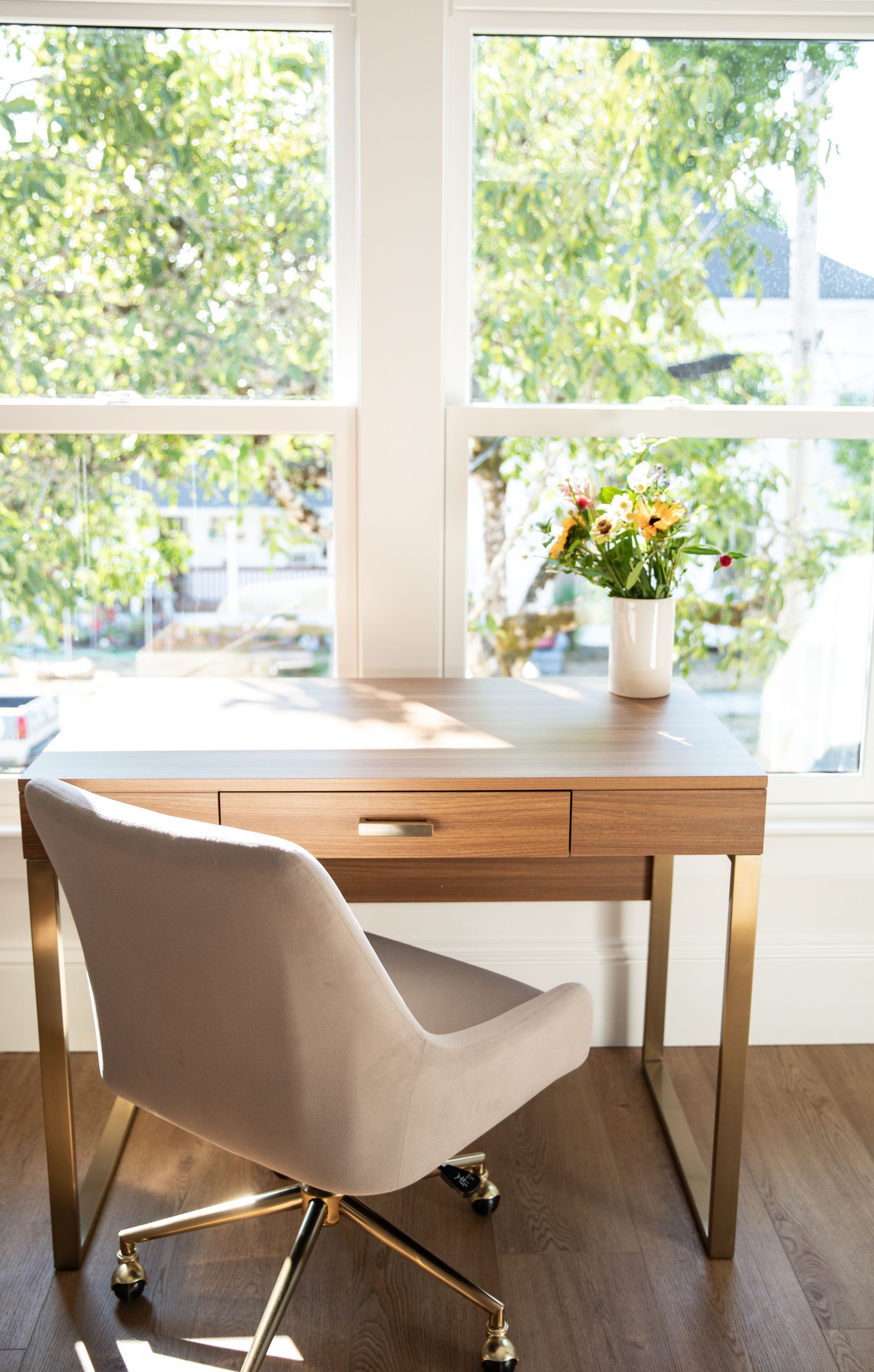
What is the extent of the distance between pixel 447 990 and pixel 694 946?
911mm

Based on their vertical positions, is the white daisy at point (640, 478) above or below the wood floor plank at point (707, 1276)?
above

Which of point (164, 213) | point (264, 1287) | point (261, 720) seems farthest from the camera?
point (164, 213)

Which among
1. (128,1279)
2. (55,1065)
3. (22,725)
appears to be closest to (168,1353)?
(128,1279)

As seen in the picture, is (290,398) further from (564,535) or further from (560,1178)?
(560,1178)

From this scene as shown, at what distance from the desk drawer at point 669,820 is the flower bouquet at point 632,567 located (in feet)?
1.33

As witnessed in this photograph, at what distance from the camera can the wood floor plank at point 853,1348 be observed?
5.31 ft

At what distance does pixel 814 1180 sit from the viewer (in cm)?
201

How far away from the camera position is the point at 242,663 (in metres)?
2.38

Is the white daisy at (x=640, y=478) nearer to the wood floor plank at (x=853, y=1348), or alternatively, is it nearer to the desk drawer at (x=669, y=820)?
the desk drawer at (x=669, y=820)

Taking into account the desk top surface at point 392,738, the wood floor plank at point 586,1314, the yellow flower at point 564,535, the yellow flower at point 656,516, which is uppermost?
the yellow flower at point 656,516

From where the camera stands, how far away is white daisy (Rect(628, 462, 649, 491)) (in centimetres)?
194

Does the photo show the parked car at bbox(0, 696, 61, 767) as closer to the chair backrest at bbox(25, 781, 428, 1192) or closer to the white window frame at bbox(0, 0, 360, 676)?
the white window frame at bbox(0, 0, 360, 676)

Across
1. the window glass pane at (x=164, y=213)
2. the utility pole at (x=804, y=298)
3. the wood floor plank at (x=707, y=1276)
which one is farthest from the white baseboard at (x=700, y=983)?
the window glass pane at (x=164, y=213)

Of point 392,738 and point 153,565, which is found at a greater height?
point 153,565
